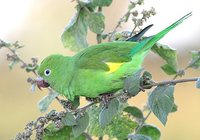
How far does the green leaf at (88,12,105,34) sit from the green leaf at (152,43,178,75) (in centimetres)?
10

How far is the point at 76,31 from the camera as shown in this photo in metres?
1.03

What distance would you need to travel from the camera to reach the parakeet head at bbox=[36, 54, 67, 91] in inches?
39.4

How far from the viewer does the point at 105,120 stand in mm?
861

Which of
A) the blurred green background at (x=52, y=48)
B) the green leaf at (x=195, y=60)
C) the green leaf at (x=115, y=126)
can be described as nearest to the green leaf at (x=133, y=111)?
the green leaf at (x=115, y=126)

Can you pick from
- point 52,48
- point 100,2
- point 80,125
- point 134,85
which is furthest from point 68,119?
point 52,48

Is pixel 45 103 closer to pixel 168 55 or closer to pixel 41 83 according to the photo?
pixel 41 83

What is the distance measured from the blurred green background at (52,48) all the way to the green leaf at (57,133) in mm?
1877

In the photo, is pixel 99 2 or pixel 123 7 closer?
pixel 99 2

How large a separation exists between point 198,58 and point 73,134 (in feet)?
0.80

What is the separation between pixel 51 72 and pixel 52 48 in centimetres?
242

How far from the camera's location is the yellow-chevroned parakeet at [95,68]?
0.96 m

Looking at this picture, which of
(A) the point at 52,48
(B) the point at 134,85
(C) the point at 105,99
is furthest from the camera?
(A) the point at 52,48

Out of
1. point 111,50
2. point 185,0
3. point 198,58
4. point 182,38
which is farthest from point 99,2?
point 185,0

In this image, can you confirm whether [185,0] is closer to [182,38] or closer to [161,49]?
[182,38]
